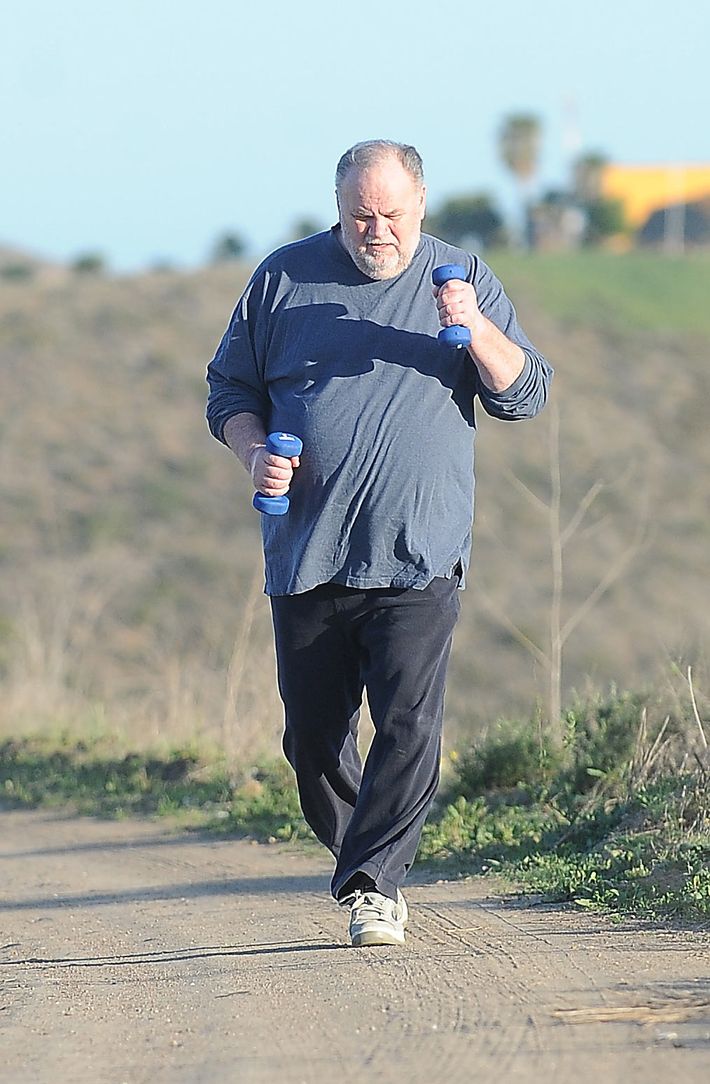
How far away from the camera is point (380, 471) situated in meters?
5.12

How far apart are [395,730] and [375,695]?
0.43 ft

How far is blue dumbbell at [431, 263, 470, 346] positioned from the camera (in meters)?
4.88

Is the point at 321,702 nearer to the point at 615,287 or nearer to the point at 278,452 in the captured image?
the point at 278,452

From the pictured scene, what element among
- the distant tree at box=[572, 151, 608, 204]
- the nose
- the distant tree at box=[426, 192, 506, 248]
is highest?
the distant tree at box=[572, 151, 608, 204]

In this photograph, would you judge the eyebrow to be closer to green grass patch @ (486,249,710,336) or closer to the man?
the man

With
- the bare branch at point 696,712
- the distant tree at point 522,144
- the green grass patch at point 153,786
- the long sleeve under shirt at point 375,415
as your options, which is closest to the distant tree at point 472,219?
the distant tree at point 522,144

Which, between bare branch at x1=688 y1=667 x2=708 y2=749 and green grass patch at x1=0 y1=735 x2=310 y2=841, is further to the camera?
green grass patch at x1=0 y1=735 x2=310 y2=841

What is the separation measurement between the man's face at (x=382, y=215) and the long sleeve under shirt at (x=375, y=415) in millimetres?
90

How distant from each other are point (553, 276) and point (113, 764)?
4702 cm

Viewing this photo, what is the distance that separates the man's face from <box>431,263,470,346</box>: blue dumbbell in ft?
0.48

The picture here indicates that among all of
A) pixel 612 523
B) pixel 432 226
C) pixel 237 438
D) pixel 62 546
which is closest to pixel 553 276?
pixel 432 226

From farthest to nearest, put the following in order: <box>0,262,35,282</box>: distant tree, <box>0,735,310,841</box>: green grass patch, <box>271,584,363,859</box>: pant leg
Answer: <box>0,262,35,282</box>: distant tree → <box>0,735,310,841</box>: green grass patch → <box>271,584,363,859</box>: pant leg

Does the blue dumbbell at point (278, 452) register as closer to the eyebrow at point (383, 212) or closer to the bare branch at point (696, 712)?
the eyebrow at point (383, 212)

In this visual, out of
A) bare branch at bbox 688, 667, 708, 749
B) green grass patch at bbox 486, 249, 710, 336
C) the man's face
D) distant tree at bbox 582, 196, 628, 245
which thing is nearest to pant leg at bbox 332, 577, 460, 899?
the man's face
